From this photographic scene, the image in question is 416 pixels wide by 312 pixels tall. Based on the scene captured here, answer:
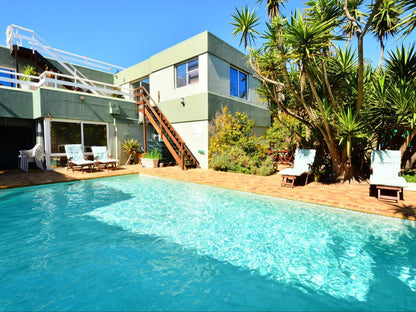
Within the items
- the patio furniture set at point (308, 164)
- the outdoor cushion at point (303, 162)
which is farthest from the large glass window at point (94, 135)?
the outdoor cushion at point (303, 162)

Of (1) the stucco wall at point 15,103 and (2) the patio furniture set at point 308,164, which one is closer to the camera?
(2) the patio furniture set at point 308,164

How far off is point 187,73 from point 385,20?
9435 mm

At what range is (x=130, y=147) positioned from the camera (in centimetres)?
1362

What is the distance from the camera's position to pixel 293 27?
18.7 ft

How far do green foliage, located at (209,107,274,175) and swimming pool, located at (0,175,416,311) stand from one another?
4867 millimetres

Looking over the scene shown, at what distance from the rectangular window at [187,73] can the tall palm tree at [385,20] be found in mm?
8271

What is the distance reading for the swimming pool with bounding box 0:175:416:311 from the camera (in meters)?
2.57

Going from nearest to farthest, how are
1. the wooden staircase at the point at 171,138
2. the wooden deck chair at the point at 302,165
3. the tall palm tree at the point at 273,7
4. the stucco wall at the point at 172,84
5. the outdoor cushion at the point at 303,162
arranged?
1. the wooden deck chair at the point at 302,165
2. the outdoor cushion at the point at 303,162
3. the tall palm tree at the point at 273,7
4. the stucco wall at the point at 172,84
5. the wooden staircase at the point at 171,138

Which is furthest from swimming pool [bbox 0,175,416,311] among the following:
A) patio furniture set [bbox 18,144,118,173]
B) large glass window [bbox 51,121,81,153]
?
large glass window [bbox 51,121,81,153]

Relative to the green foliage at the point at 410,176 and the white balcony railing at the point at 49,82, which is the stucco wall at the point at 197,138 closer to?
the white balcony railing at the point at 49,82

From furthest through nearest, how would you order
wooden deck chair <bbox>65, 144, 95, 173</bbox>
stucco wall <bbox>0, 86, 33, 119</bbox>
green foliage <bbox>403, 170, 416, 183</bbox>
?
wooden deck chair <bbox>65, 144, 95, 173</bbox> → stucco wall <bbox>0, 86, 33, 119</bbox> → green foliage <bbox>403, 170, 416, 183</bbox>

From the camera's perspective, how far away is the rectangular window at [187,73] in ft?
40.9

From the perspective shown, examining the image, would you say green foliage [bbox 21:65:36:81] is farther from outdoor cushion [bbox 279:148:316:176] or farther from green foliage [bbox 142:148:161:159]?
outdoor cushion [bbox 279:148:316:176]

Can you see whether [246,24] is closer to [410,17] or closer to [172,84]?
[410,17]
